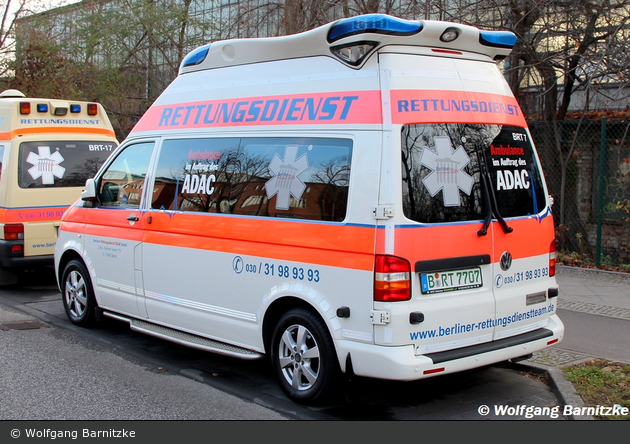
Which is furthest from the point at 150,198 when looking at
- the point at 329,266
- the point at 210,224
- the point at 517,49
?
the point at 517,49

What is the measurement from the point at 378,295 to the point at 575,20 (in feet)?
27.2

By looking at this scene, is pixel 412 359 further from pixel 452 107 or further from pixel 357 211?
pixel 452 107

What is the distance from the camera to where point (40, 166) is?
9.68 metres

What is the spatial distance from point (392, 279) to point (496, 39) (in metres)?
2.15

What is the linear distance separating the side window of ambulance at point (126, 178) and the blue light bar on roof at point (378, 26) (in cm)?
262

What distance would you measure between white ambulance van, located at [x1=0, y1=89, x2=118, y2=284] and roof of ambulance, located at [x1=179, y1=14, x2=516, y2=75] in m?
4.75

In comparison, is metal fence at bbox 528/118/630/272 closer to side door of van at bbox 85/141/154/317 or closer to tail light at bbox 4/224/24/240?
side door of van at bbox 85/141/154/317

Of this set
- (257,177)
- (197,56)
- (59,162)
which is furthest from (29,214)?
(257,177)

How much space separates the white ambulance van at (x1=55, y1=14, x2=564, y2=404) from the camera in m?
4.46

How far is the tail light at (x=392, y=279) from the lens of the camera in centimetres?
435

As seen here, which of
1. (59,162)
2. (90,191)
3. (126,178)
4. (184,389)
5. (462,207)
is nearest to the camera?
(462,207)

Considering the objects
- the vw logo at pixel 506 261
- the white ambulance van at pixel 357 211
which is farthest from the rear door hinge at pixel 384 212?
the vw logo at pixel 506 261

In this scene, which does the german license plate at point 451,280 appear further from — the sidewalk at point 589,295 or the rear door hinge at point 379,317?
the sidewalk at point 589,295

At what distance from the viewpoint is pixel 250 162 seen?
542 cm
